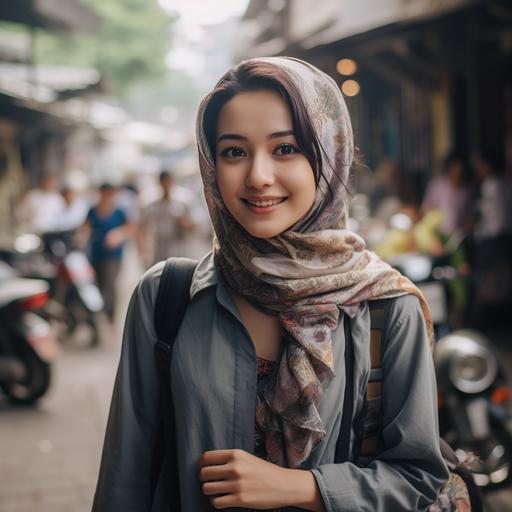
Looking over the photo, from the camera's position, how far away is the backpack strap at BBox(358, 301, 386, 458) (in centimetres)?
167

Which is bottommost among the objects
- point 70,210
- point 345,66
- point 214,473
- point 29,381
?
point 29,381

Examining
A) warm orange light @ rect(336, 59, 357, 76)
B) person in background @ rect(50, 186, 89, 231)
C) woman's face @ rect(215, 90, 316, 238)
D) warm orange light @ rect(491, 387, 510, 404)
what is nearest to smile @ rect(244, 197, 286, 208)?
woman's face @ rect(215, 90, 316, 238)

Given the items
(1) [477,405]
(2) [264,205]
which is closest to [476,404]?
(1) [477,405]

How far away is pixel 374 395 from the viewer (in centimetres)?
167

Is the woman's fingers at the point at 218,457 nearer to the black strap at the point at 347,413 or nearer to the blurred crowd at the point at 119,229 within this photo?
the black strap at the point at 347,413

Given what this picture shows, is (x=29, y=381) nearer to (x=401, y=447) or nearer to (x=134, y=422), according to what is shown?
(x=134, y=422)

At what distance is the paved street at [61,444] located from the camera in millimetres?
4258

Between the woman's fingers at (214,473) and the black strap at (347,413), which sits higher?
the black strap at (347,413)

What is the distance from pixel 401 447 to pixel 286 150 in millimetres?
652

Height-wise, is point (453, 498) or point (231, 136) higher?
Result: point (231, 136)

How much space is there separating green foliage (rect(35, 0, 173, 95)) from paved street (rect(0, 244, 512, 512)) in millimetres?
28654

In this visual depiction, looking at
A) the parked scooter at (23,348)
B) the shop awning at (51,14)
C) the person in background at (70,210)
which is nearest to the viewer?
the parked scooter at (23,348)

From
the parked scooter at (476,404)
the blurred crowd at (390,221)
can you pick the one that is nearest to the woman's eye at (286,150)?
the parked scooter at (476,404)

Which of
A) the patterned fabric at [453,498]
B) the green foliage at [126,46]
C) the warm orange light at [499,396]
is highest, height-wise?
the green foliage at [126,46]
